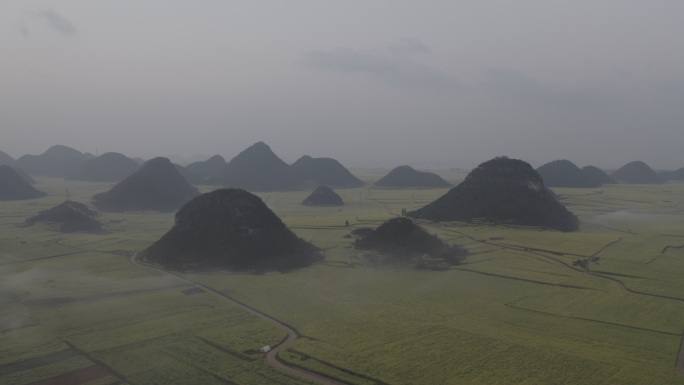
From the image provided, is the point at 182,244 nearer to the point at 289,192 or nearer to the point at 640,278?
the point at 640,278

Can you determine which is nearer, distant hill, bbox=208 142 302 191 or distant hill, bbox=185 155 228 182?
distant hill, bbox=208 142 302 191

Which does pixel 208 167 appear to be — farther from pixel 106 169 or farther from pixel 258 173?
pixel 258 173

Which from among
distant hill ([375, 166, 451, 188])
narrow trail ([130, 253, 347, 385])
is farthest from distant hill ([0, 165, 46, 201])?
distant hill ([375, 166, 451, 188])

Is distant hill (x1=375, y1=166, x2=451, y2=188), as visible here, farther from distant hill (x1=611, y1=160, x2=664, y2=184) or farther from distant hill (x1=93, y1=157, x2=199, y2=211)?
distant hill (x1=611, y1=160, x2=664, y2=184)

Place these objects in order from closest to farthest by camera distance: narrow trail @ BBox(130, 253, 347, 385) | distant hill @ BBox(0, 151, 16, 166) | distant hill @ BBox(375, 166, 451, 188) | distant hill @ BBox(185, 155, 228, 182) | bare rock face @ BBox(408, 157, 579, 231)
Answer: narrow trail @ BBox(130, 253, 347, 385) < bare rock face @ BBox(408, 157, 579, 231) < distant hill @ BBox(375, 166, 451, 188) < distant hill @ BBox(185, 155, 228, 182) < distant hill @ BBox(0, 151, 16, 166)

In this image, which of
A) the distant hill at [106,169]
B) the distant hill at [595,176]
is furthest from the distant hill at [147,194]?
the distant hill at [595,176]

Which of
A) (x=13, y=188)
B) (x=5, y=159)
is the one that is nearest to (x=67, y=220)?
(x=13, y=188)
